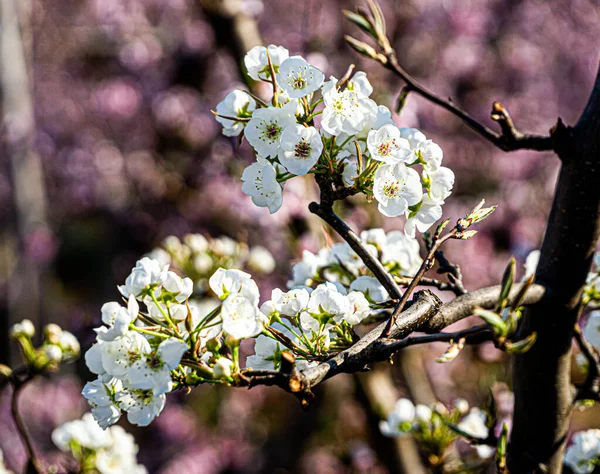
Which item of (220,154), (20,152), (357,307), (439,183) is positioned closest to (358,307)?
(357,307)

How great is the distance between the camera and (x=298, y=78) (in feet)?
2.36

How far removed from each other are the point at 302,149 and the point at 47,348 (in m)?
0.82

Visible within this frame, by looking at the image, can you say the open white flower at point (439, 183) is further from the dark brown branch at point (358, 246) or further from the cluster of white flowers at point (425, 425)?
the cluster of white flowers at point (425, 425)

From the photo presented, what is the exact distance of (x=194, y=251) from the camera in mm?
1788

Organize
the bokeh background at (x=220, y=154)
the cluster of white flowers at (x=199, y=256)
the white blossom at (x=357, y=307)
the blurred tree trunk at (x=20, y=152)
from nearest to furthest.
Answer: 1. the white blossom at (x=357, y=307)
2. the cluster of white flowers at (x=199, y=256)
3. the blurred tree trunk at (x=20, y=152)
4. the bokeh background at (x=220, y=154)

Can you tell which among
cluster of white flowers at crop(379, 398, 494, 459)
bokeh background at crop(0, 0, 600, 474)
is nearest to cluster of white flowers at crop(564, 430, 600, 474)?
cluster of white flowers at crop(379, 398, 494, 459)

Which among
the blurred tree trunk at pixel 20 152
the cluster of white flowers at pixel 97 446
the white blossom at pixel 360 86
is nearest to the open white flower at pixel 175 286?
the white blossom at pixel 360 86

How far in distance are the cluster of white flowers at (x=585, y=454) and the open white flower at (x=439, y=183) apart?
2.35ft

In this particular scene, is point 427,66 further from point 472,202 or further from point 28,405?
point 28,405

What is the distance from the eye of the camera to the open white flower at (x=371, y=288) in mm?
862

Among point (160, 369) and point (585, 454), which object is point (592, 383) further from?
point (160, 369)

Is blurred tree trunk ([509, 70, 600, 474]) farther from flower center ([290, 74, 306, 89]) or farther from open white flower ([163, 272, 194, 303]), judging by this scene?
open white flower ([163, 272, 194, 303])

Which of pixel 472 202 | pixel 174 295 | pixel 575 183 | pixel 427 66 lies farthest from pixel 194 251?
pixel 427 66

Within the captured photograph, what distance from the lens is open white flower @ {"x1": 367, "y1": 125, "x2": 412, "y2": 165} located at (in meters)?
0.69
